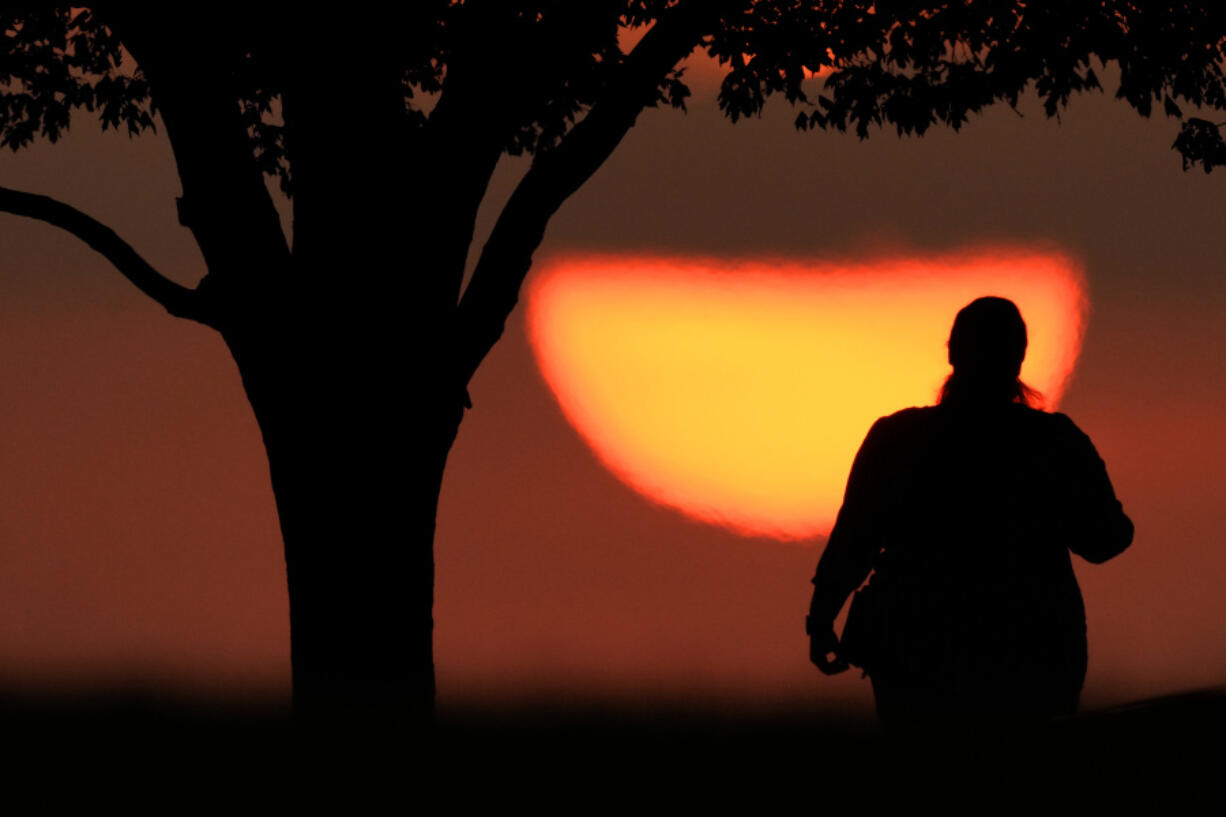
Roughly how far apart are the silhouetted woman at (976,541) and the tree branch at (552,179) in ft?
10.2

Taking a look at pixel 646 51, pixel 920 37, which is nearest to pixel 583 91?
pixel 920 37

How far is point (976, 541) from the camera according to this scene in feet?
15.5

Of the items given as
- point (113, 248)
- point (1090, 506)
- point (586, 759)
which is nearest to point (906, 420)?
point (1090, 506)

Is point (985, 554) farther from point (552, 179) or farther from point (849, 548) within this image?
point (552, 179)

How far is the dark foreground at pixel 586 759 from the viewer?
229 centimetres

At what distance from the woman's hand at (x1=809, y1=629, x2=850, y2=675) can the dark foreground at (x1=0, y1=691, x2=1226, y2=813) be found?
2206 mm

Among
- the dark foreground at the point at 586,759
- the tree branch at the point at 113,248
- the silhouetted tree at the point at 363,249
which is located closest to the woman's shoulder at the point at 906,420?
the dark foreground at the point at 586,759

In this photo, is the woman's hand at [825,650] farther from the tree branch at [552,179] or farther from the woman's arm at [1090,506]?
the tree branch at [552,179]

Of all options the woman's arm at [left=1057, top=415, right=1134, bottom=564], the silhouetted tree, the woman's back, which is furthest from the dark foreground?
the silhouetted tree

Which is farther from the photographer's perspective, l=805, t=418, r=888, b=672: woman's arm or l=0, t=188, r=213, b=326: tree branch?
l=0, t=188, r=213, b=326: tree branch

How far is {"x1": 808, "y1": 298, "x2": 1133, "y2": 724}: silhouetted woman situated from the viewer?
4.71 meters

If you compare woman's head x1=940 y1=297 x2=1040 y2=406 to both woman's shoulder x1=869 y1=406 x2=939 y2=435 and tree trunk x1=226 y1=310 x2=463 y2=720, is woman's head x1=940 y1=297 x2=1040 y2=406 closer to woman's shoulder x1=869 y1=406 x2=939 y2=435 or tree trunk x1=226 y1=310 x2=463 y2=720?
woman's shoulder x1=869 y1=406 x2=939 y2=435

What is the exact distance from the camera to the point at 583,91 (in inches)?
451

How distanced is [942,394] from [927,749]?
243cm
